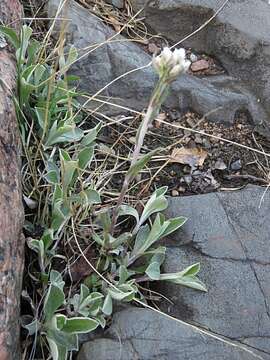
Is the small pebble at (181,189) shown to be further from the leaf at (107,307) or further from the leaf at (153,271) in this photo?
the leaf at (107,307)

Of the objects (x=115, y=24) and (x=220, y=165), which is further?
(x=115, y=24)

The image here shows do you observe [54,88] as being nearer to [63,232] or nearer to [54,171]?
[54,171]

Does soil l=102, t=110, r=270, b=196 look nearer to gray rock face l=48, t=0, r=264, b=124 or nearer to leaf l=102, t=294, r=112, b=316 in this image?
gray rock face l=48, t=0, r=264, b=124

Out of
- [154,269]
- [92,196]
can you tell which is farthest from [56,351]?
[92,196]

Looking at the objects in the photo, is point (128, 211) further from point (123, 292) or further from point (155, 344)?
point (155, 344)

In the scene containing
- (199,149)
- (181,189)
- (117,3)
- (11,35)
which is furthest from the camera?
(117,3)

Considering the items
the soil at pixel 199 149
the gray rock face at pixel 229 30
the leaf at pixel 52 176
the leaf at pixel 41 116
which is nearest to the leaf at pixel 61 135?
the leaf at pixel 41 116

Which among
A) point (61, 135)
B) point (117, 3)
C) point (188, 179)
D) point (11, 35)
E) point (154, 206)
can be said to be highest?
point (11, 35)
